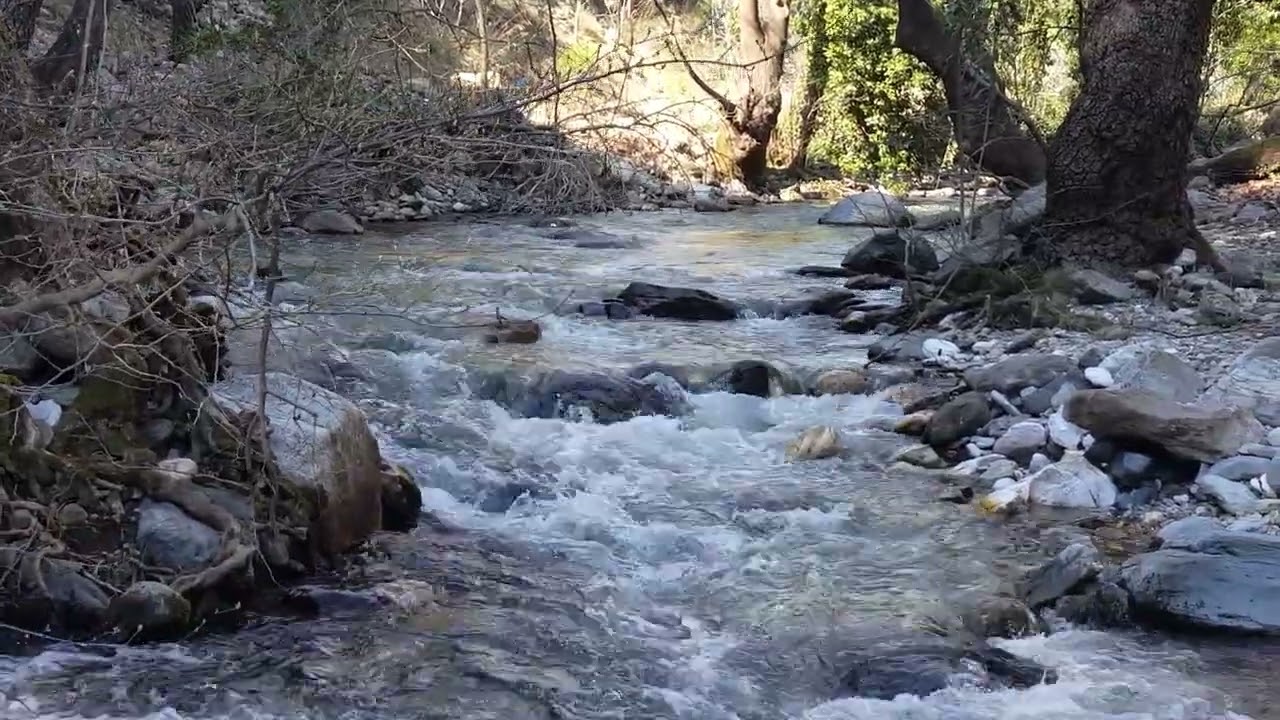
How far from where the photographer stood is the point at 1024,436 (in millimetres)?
6094

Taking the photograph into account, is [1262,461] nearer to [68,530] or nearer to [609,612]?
[609,612]

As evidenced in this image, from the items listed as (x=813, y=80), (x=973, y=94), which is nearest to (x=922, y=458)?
(x=973, y=94)

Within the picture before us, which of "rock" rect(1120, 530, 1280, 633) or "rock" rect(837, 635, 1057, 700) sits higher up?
"rock" rect(1120, 530, 1280, 633)

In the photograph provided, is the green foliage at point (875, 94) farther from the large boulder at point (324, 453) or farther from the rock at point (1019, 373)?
the large boulder at point (324, 453)

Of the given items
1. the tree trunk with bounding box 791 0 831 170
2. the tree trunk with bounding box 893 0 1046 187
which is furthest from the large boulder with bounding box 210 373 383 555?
the tree trunk with bounding box 791 0 831 170

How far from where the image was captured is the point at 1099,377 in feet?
21.2

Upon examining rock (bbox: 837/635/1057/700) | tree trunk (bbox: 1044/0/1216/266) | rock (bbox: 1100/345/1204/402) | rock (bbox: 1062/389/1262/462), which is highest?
tree trunk (bbox: 1044/0/1216/266)

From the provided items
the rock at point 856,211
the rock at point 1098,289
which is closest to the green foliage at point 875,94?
the rock at point 856,211

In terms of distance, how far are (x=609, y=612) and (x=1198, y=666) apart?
1943 millimetres

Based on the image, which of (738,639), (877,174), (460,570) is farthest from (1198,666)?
(877,174)

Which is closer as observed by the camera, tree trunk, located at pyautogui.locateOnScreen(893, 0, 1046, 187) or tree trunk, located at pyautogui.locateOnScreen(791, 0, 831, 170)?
tree trunk, located at pyautogui.locateOnScreen(893, 0, 1046, 187)

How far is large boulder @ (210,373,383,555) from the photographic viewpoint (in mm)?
4797

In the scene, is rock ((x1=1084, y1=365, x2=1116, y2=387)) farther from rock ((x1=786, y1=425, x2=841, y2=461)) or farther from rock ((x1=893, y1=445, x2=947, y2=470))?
rock ((x1=786, y1=425, x2=841, y2=461))

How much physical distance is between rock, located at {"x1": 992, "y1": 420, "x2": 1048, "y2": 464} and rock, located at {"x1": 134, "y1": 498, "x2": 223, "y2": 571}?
3573 mm
